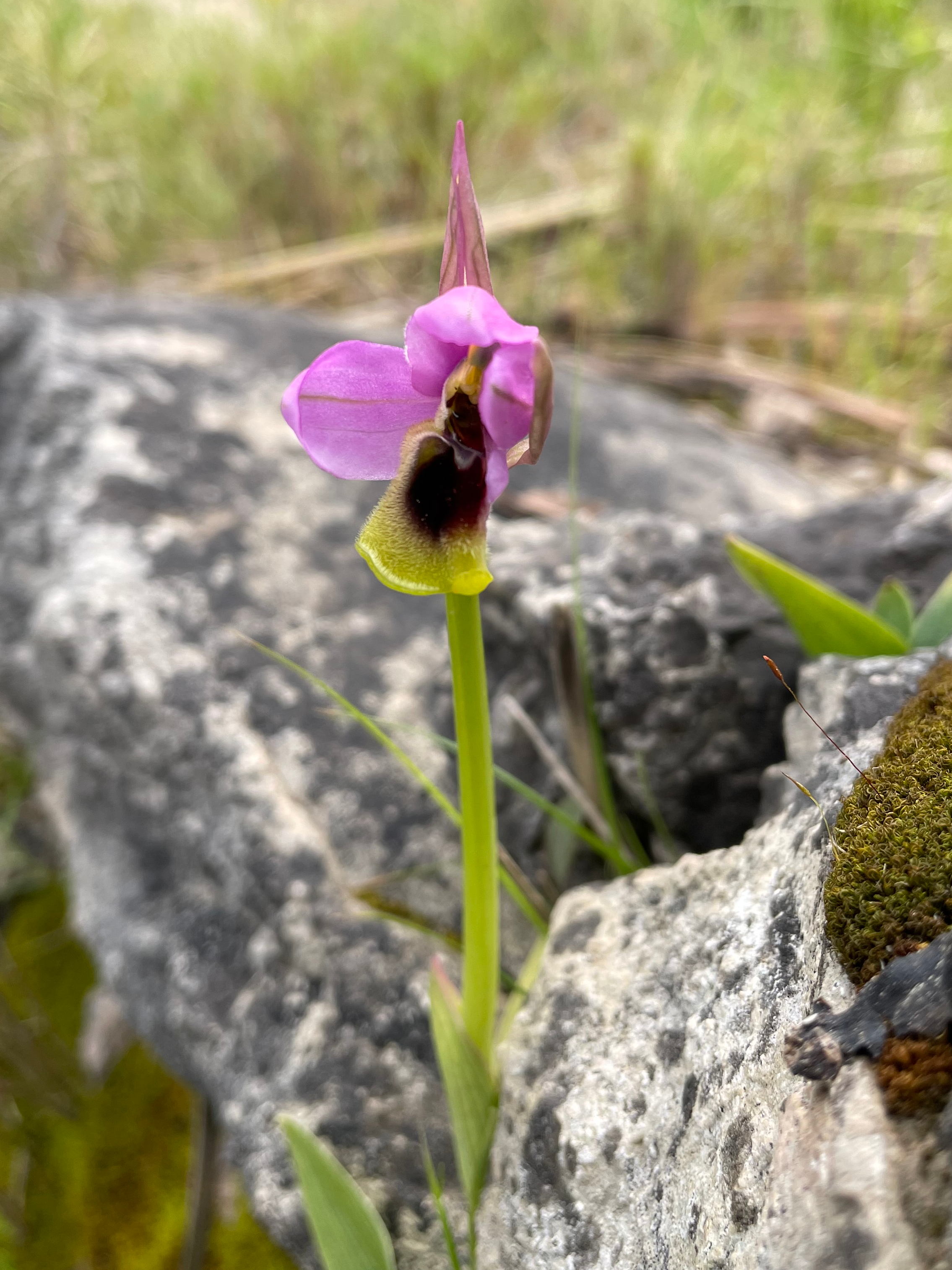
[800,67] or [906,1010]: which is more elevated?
[800,67]

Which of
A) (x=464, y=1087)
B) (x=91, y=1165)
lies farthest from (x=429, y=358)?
(x=91, y=1165)

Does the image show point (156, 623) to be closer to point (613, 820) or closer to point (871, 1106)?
point (613, 820)

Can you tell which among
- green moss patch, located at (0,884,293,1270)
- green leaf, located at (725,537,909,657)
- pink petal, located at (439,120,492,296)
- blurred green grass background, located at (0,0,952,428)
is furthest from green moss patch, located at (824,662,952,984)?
blurred green grass background, located at (0,0,952,428)

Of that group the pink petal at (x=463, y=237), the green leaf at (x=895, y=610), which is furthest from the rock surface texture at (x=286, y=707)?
the pink petal at (x=463, y=237)

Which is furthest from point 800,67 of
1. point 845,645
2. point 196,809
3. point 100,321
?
point 196,809

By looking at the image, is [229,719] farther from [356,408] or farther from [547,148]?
[547,148]

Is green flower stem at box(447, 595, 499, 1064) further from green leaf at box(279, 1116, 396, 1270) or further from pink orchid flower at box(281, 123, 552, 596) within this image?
green leaf at box(279, 1116, 396, 1270)
